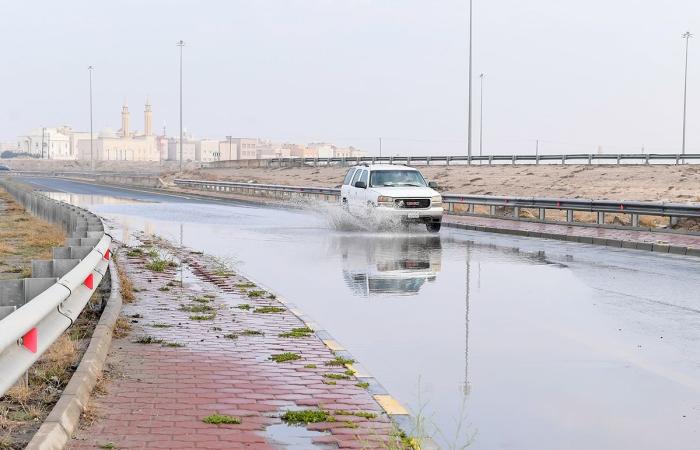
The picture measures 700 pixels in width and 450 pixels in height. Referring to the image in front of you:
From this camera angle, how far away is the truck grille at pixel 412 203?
26.4 meters

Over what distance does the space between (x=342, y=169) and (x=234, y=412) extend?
7348cm

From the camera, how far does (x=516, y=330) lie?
1030 centimetres

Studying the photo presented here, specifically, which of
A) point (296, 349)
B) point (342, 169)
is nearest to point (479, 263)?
point (296, 349)

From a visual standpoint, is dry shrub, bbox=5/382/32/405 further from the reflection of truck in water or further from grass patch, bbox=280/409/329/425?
the reflection of truck in water

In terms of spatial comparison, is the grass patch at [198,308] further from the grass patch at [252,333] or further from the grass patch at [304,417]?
the grass patch at [304,417]

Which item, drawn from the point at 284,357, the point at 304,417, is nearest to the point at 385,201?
the point at 284,357

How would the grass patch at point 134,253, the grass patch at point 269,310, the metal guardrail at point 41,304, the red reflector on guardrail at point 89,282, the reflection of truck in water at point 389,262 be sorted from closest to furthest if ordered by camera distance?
the metal guardrail at point 41,304, the red reflector on guardrail at point 89,282, the grass patch at point 269,310, the reflection of truck in water at point 389,262, the grass patch at point 134,253

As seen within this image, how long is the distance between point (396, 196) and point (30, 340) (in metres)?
20.7

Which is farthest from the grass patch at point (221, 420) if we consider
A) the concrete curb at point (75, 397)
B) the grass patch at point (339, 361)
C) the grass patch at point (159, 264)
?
the grass patch at point (159, 264)

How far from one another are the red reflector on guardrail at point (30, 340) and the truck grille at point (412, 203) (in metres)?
20.6

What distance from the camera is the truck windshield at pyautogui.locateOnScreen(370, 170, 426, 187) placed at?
27.6 metres

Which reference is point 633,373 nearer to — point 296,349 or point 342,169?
point 296,349

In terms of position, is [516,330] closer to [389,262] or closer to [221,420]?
[221,420]

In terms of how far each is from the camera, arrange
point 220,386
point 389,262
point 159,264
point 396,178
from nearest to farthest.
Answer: point 220,386 < point 159,264 < point 389,262 < point 396,178
